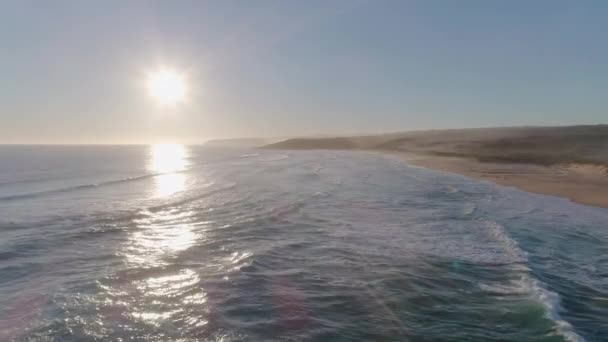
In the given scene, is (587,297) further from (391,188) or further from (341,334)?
(391,188)

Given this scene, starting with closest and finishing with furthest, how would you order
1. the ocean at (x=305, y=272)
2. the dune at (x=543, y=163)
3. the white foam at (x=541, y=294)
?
the white foam at (x=541, y=294) < the ocean at (x=305, y=272) < the dune at (x=543, y=163)

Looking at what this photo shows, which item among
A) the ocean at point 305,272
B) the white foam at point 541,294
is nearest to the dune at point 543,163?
the ocean at point 305,272

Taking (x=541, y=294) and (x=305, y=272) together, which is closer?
(x=541, y=294)

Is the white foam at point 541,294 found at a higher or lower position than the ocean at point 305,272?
lower

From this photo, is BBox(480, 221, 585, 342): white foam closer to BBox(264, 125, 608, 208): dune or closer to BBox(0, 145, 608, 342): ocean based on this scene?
BBox(0, 145, 608, 342): ocean

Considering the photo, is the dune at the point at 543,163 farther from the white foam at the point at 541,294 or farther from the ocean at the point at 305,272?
the white foam at the point at 541,294

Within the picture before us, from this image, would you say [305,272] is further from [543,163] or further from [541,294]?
[543,163]

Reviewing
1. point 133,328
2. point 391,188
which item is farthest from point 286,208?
point 133,328

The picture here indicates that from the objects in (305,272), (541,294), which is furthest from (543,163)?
(305,272)
